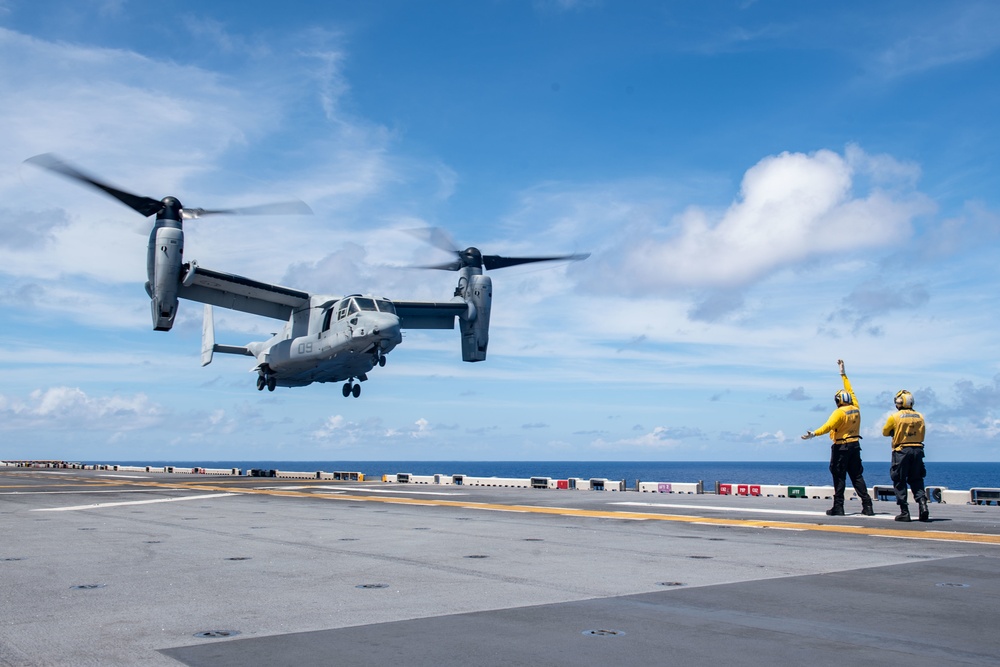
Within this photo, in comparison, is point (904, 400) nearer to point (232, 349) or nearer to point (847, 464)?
point (847, 464)

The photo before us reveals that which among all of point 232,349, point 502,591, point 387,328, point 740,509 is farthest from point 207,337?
point 502,591

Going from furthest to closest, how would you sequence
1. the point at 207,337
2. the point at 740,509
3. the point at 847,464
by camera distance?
the point at 207,337
the point at 740,509
the point at 847,464

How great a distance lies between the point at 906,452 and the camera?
46.1 feet

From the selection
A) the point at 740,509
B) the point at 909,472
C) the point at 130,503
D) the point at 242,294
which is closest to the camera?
the point at 909,472

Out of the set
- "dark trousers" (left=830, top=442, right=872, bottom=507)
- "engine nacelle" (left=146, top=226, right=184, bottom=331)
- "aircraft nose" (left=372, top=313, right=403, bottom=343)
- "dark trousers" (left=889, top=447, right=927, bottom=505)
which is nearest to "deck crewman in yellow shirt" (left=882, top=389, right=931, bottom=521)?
"dark trousers" (left=889, top=447, right=927, bottom=505)

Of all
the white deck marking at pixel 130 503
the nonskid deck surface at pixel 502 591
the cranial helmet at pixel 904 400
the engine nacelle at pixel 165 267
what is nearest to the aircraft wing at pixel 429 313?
the engine nacelle at pixel 165 267

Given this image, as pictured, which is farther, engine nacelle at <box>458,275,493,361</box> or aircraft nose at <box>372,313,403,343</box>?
engine nacelle at <box>458,275,493,361</box>

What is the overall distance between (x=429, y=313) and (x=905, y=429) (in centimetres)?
3605

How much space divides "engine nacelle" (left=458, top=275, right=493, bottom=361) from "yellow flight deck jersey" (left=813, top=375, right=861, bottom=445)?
32.5 metres

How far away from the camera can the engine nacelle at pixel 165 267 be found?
3688 cm

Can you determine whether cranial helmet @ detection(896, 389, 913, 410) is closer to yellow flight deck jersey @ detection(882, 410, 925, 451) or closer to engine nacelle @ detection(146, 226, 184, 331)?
yellow flight deck jersey @ detection(882, 410, 925, 451)

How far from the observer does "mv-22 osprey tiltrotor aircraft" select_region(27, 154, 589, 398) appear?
37094 mm

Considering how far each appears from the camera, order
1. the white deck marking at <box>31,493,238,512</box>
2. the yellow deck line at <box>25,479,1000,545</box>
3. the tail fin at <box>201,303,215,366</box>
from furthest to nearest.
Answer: the tail fin at <box>201,303,215,366</box>
the white deck marking at <box>31,493,238,512</box>
the yellow deck line at <box>25,479,1000,545</box>

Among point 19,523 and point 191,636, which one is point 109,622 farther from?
point 19,523
